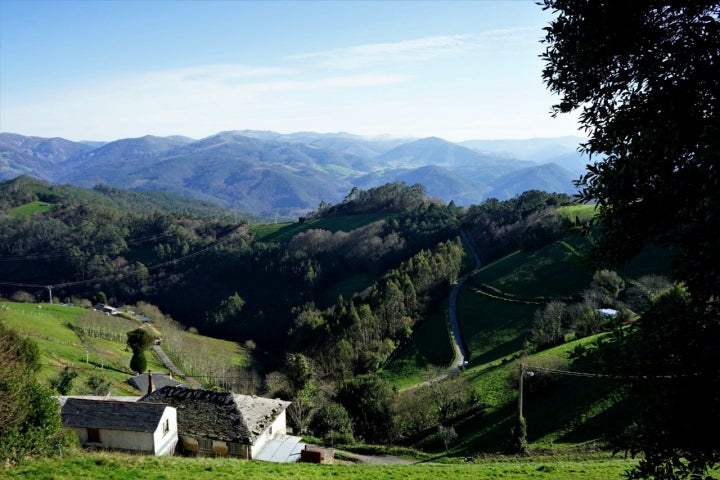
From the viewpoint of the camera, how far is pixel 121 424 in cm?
2756

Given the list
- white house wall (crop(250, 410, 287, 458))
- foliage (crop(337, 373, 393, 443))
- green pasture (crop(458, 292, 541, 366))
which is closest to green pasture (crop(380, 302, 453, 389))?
green pasture (crop(458, 292, 541, 366))

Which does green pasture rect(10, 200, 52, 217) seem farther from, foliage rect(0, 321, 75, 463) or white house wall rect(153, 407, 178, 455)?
foliage rect(0, 321, 75, 463)

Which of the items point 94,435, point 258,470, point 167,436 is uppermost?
point 258,470

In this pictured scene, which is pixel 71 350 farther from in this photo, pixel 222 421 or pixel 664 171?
pixel 664 171

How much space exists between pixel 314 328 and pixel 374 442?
36316mm

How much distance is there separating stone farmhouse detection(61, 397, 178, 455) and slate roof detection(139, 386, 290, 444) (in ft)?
7.55

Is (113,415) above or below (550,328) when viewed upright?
above

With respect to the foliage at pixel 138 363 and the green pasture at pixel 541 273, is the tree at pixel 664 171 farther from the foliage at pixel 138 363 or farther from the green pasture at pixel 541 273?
the foliage at pixel 138 363

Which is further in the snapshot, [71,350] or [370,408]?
[71,350]

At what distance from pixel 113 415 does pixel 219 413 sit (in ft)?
19.7

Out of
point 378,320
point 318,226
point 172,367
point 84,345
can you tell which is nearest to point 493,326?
point 378,320

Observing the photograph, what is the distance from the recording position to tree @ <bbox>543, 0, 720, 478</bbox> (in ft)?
22.2

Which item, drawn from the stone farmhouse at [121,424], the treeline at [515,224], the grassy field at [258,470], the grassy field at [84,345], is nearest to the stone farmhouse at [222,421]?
the stone farmhouse at [121,424]

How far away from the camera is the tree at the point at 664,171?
676 cm
